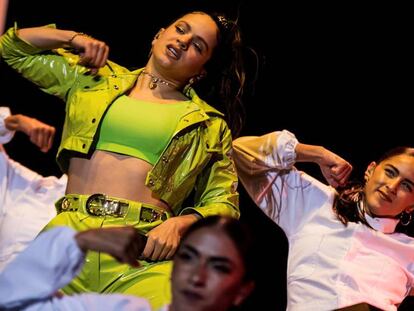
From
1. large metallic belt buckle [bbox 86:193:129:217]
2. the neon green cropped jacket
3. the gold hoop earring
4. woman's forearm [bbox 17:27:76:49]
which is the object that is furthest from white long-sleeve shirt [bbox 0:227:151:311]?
the gold hoop earring

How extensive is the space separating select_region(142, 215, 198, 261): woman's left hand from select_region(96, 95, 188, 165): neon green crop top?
280 mm

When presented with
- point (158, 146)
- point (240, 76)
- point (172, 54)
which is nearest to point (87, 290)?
point (158, 146)

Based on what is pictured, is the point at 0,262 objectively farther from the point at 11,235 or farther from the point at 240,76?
the point at 240,76

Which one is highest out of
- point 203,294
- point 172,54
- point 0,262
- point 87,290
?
point 172,54

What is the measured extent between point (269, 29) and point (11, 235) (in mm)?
1461

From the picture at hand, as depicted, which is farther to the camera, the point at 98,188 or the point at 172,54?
the point at 172,54

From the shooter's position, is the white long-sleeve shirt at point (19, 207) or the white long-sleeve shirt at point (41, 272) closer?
the white long-sleeve shirt at point (41, 272)

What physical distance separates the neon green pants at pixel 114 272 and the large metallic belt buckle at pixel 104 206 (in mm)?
16

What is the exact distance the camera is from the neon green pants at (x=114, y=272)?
7.45 ft

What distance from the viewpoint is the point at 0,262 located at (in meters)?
3.16

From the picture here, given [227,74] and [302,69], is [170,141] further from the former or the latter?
[302,69]

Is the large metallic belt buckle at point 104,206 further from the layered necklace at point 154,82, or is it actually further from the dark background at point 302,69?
the dark background at point 302,69

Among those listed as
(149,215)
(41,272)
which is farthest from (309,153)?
(41,272)

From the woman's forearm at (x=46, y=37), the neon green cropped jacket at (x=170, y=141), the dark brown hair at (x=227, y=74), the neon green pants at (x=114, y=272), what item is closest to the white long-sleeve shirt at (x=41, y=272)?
the neon green pants at (x=114, y=272)
